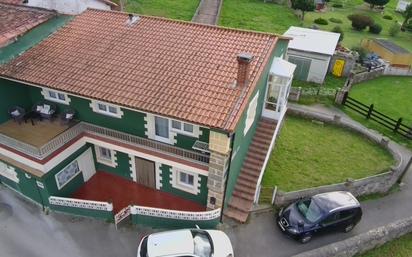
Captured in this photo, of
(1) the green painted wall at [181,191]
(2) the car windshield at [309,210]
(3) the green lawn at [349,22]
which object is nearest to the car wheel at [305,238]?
(2) the car windshield at [309,210]

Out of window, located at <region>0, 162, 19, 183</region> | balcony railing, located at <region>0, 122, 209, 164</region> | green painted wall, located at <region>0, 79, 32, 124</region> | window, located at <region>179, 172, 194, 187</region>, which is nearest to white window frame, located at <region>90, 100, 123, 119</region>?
balcony railing, located at <region>0, 122, 209, 164</region>

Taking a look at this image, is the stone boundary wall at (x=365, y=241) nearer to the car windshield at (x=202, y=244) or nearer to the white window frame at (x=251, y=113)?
the car windshield at (x=202, y=244)

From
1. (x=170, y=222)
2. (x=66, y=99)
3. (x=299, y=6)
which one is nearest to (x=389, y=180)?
(x=170, y=222)

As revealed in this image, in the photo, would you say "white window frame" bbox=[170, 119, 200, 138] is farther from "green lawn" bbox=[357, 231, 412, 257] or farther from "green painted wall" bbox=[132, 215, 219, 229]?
"green lawn" bbox=[357, 231, 412, 257]

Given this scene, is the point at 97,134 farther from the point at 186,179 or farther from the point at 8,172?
the point at 8,172

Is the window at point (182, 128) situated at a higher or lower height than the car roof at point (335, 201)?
higher

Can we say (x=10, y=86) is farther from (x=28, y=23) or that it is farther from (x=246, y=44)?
(x=246, y=44)
